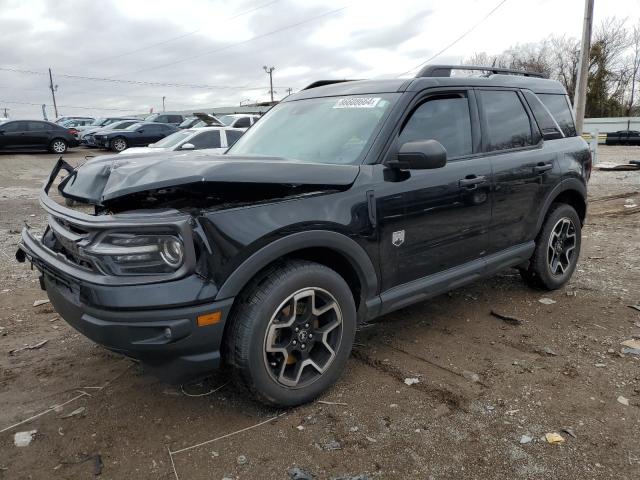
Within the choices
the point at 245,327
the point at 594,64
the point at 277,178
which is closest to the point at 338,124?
the point at 277,178

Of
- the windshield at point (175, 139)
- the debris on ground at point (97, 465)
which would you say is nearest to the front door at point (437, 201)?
the debris on ground at point (97, 465)

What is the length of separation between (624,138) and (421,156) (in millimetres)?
31600

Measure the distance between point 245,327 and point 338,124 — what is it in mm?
1604

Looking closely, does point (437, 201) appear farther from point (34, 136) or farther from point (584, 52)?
point (34, 136)

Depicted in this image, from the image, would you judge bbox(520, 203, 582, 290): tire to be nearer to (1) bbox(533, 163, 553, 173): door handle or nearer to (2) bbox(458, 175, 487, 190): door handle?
(1) bbox(533, 163, 553, 173): door handle

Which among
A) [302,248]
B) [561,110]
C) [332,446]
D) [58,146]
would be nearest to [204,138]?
[561,110]

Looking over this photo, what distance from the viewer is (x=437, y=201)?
3.39m

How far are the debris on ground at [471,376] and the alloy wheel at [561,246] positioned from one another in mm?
1872

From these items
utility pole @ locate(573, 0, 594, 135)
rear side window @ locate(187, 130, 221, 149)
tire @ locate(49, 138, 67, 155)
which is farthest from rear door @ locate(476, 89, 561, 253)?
tire @ locate(49, 138, 67, 155)

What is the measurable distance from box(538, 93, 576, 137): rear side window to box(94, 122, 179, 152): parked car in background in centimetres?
2094

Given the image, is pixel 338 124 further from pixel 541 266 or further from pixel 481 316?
pixel 541 266

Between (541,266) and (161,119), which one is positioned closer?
(541,266)

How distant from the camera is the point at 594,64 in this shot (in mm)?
47250

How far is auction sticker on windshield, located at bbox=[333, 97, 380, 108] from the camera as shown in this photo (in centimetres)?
342
